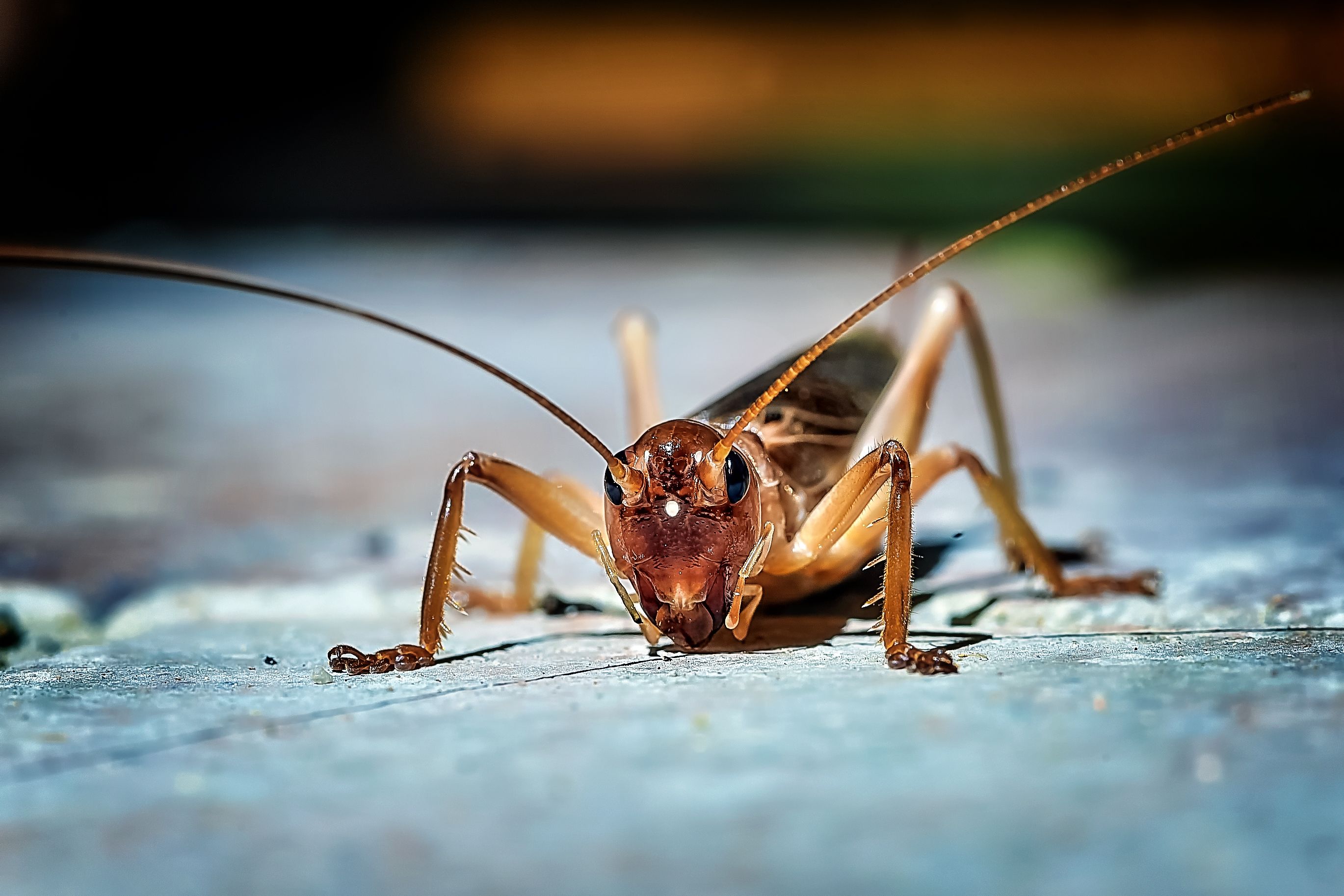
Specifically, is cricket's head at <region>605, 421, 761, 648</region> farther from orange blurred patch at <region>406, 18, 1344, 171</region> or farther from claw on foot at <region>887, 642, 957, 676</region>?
orange blurred patch at <region>406, 18, 1344, 171</region>

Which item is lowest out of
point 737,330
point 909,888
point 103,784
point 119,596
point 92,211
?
point 909,888

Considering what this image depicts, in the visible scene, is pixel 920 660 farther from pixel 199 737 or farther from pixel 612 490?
pixel 199 737

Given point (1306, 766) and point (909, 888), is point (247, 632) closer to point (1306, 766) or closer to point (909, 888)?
point (909, 888)

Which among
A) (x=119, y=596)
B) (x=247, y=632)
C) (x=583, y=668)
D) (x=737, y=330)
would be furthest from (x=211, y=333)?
(x=583, y=668)

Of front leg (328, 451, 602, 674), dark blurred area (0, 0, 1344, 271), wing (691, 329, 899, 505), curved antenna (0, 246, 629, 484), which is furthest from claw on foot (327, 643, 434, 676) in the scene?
dark blurred area (0, 0, 1344, 271)

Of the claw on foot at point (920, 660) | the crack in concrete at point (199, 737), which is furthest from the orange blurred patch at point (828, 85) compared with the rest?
the crack in concrete at point (199, 737)
